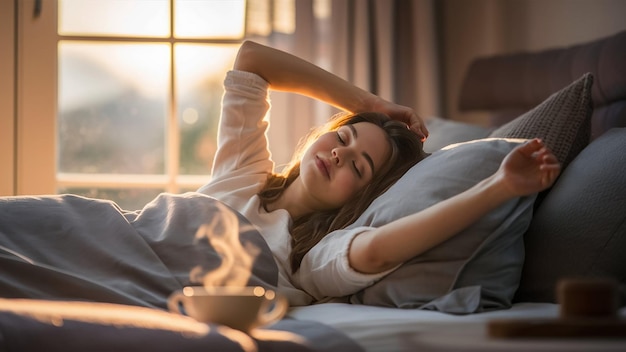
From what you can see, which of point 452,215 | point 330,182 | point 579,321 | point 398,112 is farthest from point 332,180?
point 579,321

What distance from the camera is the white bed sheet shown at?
939 millimetres

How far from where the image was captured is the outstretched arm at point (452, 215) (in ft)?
4.84

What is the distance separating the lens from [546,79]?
2838 mm

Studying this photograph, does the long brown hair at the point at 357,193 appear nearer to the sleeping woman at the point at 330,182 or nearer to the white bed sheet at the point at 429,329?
the sleeping woman at the point at 330,182

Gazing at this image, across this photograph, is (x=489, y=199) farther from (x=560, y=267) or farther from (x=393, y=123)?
(x=393, y=123)

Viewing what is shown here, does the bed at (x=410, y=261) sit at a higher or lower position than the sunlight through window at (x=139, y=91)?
lower

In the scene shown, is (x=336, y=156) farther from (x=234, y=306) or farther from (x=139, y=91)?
(x=139, y=91)

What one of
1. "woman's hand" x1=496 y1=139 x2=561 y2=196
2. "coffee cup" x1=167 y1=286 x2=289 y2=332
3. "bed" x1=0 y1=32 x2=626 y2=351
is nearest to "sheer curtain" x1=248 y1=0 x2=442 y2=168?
"bed" x1=0 y1=32 x2=626 y2=351

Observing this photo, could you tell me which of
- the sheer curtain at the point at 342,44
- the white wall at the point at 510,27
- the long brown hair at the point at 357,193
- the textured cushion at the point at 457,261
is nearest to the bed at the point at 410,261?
the textured cushion at the point at 457,261

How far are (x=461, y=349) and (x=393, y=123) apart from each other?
117 centimetres

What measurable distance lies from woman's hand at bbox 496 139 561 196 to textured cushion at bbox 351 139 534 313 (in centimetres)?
18

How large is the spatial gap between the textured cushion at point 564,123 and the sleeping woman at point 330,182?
26cm

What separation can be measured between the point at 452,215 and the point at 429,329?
26 centimetres

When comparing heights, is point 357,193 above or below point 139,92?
below
